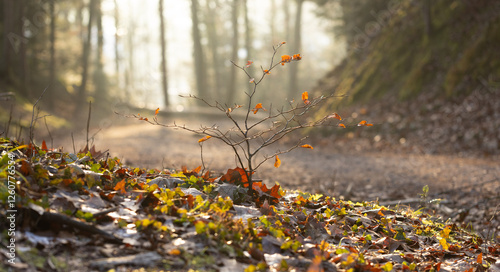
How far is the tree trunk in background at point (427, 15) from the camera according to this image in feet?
44.0

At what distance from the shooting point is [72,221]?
2.56 m

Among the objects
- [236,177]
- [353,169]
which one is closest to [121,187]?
[236,177]

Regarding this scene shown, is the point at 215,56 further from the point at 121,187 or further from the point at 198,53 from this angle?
the point at 121,187

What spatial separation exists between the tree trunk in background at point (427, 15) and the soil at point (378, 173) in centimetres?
472

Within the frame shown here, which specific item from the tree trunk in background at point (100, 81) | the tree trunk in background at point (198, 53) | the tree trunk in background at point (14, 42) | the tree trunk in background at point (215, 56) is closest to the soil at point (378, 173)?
the tree trunk in background at point (14, 42)

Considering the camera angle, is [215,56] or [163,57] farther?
[215,56]

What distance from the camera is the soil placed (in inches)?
225

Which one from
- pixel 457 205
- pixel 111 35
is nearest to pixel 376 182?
pixel 457 205

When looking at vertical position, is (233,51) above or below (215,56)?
below

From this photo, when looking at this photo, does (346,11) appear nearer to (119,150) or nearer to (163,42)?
(163,42)

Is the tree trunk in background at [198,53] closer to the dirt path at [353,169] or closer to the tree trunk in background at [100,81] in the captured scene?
the tree trunk in background at [100,81]

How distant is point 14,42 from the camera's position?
61.8ft

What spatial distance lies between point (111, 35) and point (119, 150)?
2698cm

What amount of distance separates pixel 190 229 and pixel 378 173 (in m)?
6.03
